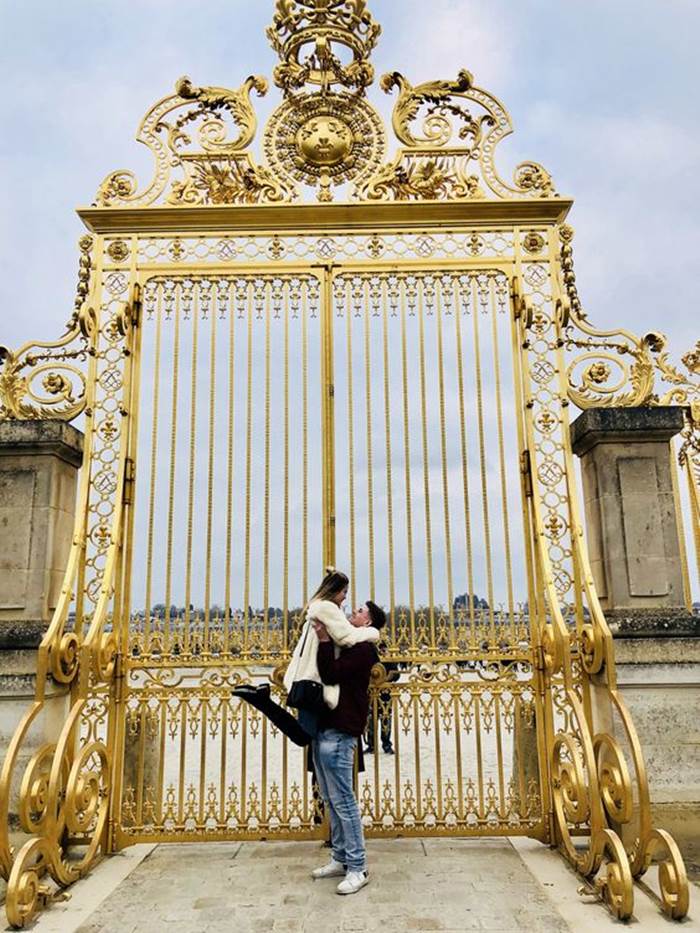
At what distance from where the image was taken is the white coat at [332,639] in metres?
3.87

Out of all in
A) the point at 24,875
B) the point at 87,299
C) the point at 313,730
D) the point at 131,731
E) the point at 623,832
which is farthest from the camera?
the point at 87,299

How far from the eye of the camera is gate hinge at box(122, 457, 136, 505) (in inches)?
194

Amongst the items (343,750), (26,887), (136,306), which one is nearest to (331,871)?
(343,750)

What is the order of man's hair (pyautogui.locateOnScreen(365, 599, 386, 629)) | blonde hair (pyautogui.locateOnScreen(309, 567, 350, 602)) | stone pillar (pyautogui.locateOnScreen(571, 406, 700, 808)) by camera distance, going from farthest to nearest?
1. stone pillar (pyautogui.locateOnScreen(571, 406, 700, 808))
2. man's hair (pyautogui.locateOnScreen(365, 599, 386, 629))
3. blonde hair (pyautogui.locateOnScreen(309, 567, 350, 602))

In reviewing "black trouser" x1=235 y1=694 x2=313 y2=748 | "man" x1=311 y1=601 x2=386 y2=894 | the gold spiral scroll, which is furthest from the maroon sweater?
the gold spiral scroll

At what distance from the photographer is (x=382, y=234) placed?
17.5 ft

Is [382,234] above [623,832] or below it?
above

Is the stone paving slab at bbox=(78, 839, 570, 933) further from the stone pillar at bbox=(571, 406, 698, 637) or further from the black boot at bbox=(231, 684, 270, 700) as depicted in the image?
the stone pillar at bbox=(571, 406, 698, 637)

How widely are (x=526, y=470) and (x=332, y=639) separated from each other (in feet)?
6.24

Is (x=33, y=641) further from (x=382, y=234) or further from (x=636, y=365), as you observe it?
(x=636, y=365)

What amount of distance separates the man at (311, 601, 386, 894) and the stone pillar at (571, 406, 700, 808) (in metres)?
1.61

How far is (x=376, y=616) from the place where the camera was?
421 cm

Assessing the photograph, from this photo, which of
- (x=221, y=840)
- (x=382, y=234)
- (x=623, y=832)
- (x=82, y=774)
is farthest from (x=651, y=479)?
(x=82, y=774)

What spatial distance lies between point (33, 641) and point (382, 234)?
3.62 metres
